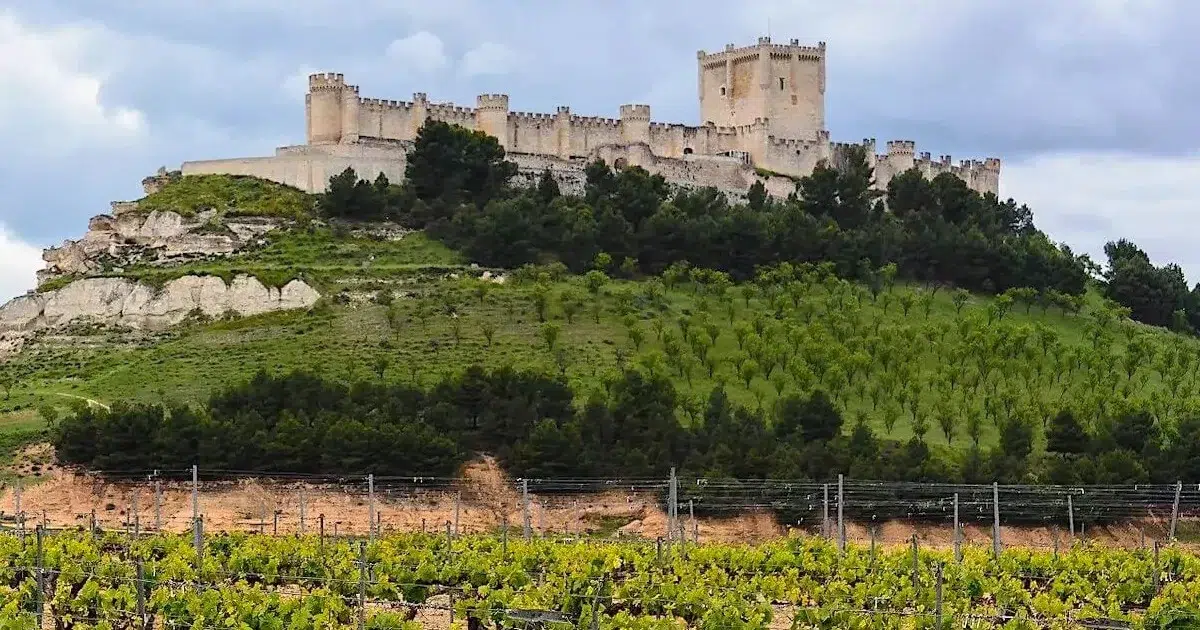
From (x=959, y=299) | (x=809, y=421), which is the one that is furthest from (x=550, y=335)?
(x=959, y=299)

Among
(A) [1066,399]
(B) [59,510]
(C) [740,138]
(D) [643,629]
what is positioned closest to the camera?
(D) [643,629]

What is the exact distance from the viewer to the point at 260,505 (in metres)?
46.4

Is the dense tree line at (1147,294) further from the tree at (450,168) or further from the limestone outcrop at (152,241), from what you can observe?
the limestone outcrop at (152,241)

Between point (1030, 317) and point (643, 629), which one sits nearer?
point (643, 629)

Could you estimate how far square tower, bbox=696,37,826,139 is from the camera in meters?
83.9

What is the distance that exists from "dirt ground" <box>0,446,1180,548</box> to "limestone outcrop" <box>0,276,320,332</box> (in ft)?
52.8

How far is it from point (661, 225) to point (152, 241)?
18269 mm

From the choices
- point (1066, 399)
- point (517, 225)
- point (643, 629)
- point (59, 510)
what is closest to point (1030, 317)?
point (1066, 399)

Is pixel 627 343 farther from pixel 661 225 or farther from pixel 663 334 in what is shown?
pixel 661 225

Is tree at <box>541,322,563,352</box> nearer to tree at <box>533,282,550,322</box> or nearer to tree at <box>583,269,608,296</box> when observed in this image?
tree at <box>533,282,550,322</box>

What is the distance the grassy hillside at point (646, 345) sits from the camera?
5691cm

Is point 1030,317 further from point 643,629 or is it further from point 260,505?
point 643,629

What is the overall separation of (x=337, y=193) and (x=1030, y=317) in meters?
26.0

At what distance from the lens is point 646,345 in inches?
2415
